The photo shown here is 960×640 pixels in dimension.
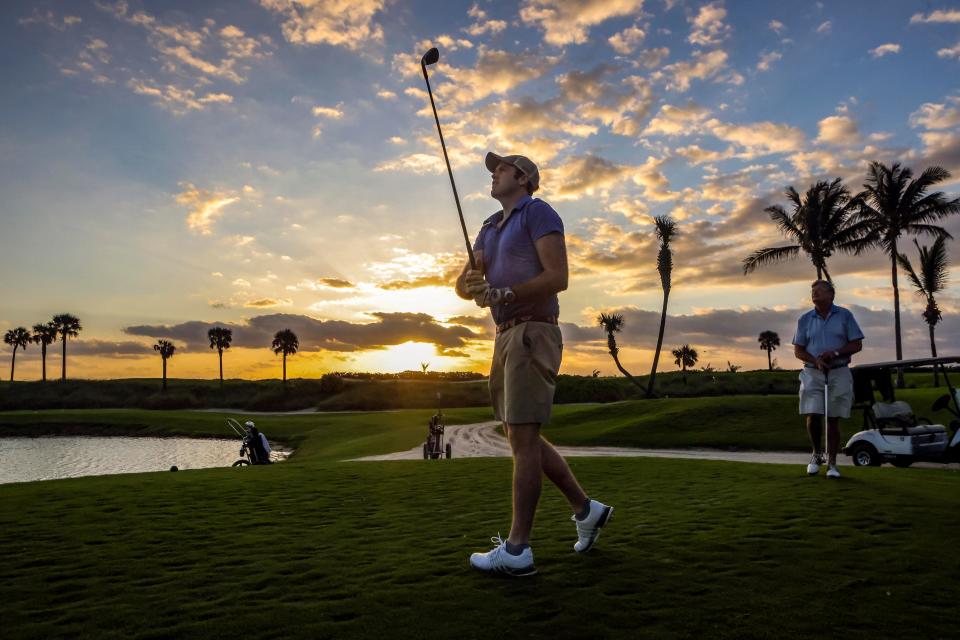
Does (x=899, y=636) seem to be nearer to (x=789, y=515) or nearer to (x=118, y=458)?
(x=789, y=515)

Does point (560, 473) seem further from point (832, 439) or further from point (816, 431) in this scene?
point (816, 431)

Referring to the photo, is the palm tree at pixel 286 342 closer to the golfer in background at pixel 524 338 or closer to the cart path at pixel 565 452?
the cart path at pixel 565 452

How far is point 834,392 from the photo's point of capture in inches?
377

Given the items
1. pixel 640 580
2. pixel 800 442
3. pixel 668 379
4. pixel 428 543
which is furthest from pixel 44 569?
pixel 668 379

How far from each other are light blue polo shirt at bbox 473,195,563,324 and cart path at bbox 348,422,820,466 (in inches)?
594

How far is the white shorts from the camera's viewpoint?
31.3 ft

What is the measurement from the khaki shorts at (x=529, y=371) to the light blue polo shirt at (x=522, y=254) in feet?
0.47

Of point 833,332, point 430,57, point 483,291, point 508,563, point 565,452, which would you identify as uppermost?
point 430,57

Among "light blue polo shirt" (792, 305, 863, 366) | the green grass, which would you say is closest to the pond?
the green grass

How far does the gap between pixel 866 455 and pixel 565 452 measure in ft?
40.7

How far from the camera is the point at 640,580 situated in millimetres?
4449

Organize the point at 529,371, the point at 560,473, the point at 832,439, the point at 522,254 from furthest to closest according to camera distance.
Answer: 1. the point at 832,439
2. the point at 560,473
3. the point at 522,254
4. the point at 529,371

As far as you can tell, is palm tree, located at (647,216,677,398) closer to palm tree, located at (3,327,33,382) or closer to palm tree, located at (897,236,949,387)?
palm tree, located at (897,236,949,387)

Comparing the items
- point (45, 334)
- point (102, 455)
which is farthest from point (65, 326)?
point (102, 455)
